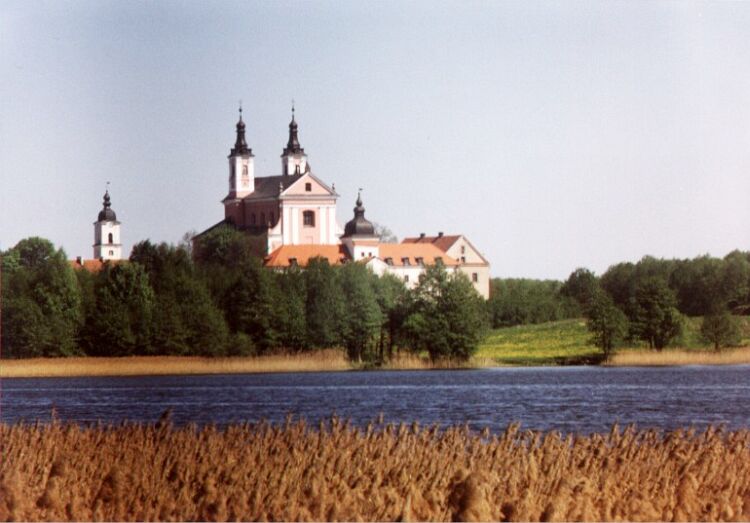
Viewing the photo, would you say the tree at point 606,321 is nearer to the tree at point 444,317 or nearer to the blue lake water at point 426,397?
the blue lake water at point 426,397

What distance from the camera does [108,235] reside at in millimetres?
131125

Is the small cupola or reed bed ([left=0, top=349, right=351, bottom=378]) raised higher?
the small cupola

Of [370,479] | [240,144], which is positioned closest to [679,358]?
[370,479]

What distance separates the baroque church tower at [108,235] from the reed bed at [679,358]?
212 ft

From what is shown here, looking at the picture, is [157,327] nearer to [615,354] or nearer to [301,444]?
[615,354]

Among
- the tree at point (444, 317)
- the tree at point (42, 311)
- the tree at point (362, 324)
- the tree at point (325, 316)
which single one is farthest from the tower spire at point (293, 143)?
the tree at point (42, 311)

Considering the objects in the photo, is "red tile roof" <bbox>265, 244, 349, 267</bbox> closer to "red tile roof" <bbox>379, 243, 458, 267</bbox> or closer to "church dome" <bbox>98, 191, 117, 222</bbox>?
"red tile roof" <bbox>379, 243, 458, 267</bbox>

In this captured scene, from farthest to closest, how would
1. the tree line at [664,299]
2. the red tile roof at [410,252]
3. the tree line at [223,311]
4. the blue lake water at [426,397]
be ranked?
the red tile roof at [410,252]
the tree line at [664,299]
the tree line at [223,311]
the blue lake water at [426,397]

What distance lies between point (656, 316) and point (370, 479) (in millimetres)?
58606

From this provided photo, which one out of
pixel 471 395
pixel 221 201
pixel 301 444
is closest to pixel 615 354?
pixel 471 395

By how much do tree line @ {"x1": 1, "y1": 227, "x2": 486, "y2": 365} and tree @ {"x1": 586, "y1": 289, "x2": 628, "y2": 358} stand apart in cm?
552

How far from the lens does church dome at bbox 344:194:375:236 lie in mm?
118775

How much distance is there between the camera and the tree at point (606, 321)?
7112 centimetres

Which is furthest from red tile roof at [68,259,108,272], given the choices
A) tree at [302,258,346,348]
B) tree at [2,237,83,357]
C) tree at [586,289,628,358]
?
tree at [586,289,628,358]
